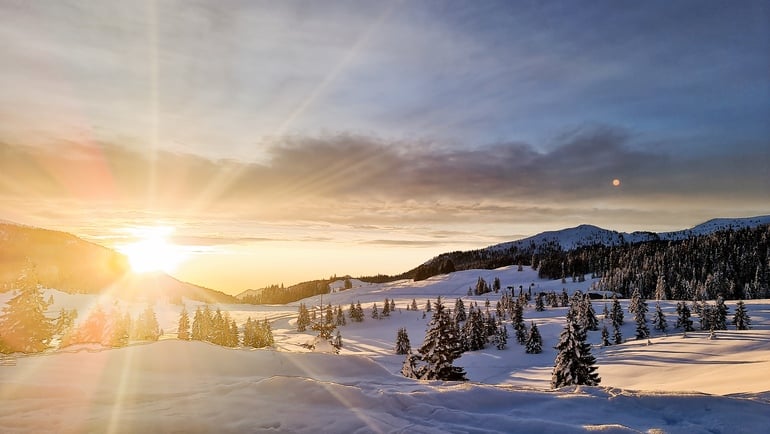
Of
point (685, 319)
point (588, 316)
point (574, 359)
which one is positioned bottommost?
point (685, 319)

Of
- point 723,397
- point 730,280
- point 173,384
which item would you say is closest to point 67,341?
point 173,384

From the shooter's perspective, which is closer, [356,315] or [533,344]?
[533,344]

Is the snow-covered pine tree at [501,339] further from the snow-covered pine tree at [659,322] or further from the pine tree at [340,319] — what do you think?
the pine tree at [340,319]

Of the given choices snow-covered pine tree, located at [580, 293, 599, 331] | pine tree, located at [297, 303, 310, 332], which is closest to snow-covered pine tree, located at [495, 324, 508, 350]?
snow-covered pine tree, located at [580, 293, 599, 331]

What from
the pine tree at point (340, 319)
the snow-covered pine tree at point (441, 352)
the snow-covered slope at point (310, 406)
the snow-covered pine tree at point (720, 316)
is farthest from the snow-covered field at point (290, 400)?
the pine tree at point (340, 319)

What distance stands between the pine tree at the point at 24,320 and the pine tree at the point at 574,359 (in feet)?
135

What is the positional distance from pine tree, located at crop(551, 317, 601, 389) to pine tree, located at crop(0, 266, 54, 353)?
4106 cm

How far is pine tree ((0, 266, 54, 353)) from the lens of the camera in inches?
1185

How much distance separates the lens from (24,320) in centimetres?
3052

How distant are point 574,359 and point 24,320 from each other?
141ft

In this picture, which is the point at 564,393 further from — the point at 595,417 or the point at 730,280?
the point at 730,280

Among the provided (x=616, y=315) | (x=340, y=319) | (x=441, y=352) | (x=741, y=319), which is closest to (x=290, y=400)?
(x=441, y=352)

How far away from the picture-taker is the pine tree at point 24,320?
30.1 meters

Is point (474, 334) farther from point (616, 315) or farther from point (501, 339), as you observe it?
point (616, 315)
